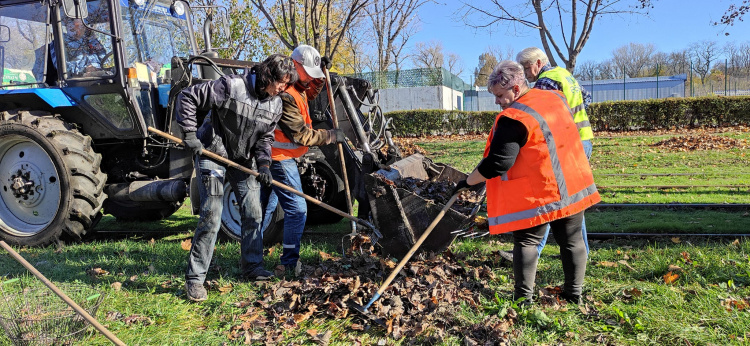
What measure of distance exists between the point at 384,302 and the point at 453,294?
51 centimetres

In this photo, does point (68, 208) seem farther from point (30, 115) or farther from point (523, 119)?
point (523, 119)

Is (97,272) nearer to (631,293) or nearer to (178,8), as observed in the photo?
(178,8)

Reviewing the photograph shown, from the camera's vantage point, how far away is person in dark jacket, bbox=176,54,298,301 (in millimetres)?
3928

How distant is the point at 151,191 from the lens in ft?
19.0

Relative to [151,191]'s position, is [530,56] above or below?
above

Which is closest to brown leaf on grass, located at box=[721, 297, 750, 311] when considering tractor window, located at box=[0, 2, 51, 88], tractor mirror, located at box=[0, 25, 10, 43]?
tractor window, located at box=[0, 2, 51, 88]

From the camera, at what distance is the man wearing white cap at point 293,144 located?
14.5ft

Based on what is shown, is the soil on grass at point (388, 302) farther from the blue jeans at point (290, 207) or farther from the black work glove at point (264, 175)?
the black work glove at point (264, 175)

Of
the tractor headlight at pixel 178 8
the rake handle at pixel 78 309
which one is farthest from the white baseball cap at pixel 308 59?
the tractor headlight at pixel 178 8

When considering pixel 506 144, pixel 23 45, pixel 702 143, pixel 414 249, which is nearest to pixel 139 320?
pixel 414 249

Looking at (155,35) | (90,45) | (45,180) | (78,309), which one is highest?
(155,35)

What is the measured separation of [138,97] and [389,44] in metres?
21.4

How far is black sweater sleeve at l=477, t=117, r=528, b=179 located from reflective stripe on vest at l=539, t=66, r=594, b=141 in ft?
3.48

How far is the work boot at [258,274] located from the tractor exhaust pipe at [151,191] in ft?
5.86
